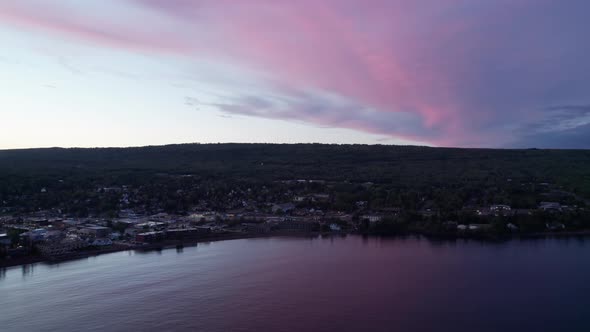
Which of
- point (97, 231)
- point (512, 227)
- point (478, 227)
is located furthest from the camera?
point (512, 227)

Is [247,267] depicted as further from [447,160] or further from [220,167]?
[447,160]

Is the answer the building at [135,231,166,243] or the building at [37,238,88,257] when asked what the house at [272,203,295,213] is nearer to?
the building at [135,231,166,243]

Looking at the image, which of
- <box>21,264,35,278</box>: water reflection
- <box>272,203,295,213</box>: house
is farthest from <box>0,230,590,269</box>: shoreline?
<box>272,203,295,213</box>: house

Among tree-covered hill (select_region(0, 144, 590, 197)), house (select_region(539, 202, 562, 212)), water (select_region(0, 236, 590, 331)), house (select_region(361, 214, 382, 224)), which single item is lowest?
water (select_region(0, 236, 590, 331))

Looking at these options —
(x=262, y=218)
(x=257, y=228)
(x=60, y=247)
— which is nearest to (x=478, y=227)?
(x=257, y=228)

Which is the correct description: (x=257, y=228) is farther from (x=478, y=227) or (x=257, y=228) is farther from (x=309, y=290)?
(x=478, y=227)

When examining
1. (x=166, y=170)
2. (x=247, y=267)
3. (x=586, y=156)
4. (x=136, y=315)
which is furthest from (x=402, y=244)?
(x=586, y=156)

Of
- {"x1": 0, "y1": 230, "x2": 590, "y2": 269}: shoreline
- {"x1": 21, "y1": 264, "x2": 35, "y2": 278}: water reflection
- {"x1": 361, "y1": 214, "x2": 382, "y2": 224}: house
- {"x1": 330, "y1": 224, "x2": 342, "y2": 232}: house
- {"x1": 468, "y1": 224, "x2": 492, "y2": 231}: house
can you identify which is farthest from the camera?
{"x1": 361, "y1": 214, "x2": 382, "y2": 224}: house
